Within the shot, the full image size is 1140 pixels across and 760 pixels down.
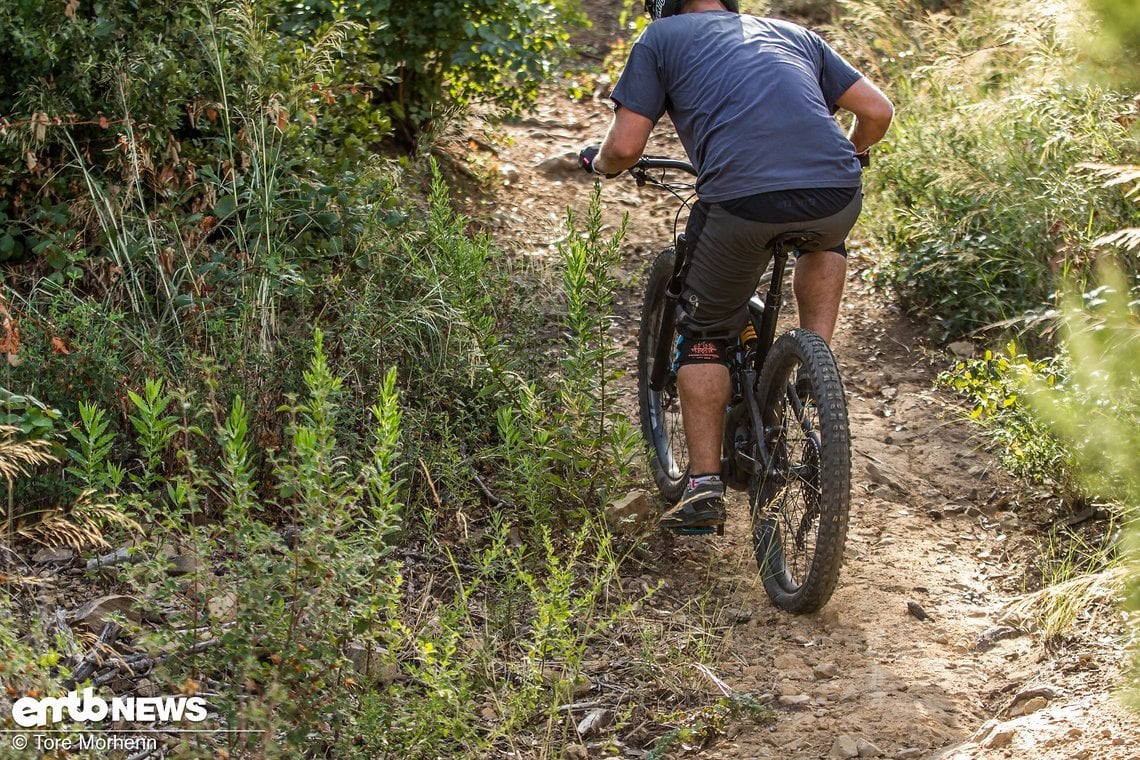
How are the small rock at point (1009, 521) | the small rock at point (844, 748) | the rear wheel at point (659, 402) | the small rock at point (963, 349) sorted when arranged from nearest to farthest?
the small rock at point (844, 748)
the small rock at point (1009, 521)
the rear wheel at point (659, 402)
the small rock at point (963, 349)

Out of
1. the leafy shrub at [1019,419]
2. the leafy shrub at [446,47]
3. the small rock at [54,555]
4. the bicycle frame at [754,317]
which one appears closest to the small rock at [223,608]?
the small rock at [54,555]

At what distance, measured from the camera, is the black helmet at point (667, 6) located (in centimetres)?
Answer: 409

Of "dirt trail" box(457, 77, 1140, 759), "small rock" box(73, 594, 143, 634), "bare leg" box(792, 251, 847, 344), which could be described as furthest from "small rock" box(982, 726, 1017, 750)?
"small rock" box(73, 594, 143, 634)

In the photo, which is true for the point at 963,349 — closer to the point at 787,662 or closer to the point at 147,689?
the point at 787,662

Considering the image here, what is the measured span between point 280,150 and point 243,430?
7.73ft

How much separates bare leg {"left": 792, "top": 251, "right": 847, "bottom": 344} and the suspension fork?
41cm

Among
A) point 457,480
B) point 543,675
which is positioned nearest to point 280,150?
point 457,480

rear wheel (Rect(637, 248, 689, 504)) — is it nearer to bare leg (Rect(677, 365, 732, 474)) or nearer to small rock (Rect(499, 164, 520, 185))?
bare leg (Rect(677, 365, 732, 474))

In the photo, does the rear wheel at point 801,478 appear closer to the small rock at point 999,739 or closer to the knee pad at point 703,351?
the knee pad at point 703,351

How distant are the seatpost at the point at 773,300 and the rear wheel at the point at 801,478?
4.6 inches

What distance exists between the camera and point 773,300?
4012 millimetres

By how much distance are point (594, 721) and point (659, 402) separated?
1894mm

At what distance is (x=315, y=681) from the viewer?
2.79 m

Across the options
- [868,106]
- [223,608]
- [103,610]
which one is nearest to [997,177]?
[868,106]
